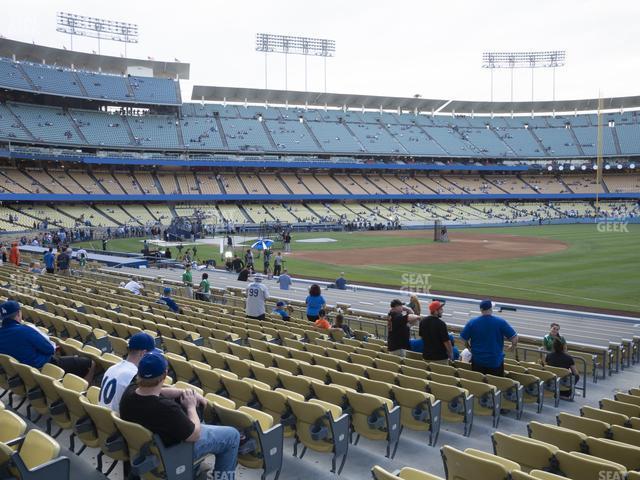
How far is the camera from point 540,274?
28.8 meters

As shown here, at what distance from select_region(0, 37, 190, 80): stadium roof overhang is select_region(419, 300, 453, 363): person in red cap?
75637 millimetres

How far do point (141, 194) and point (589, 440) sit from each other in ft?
217

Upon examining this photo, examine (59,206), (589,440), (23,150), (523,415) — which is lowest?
(523,415)

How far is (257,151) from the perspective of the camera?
77812 millimetres

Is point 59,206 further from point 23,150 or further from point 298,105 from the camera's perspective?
point 298,105

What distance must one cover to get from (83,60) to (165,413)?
82861 mm

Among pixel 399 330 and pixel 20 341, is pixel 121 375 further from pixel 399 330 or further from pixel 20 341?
pixel 399 330

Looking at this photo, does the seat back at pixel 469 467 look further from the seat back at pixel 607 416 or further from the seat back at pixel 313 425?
the seat back at pixel 607 416

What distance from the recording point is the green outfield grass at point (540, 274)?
22984 mm

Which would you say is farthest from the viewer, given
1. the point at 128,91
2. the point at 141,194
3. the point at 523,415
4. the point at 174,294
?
the point at 128,91

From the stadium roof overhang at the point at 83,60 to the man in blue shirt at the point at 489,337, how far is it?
7641cm

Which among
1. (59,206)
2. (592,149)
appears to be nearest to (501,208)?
(592,149)

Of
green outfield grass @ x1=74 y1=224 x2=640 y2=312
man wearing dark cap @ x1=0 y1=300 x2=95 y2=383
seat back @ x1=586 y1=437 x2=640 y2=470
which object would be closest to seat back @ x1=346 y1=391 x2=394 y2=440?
seat back @ x1=586 y1=437 x2=640 y2=470

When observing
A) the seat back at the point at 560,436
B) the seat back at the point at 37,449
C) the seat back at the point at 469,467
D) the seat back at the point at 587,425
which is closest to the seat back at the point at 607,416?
the seat back at the point at 587,425
